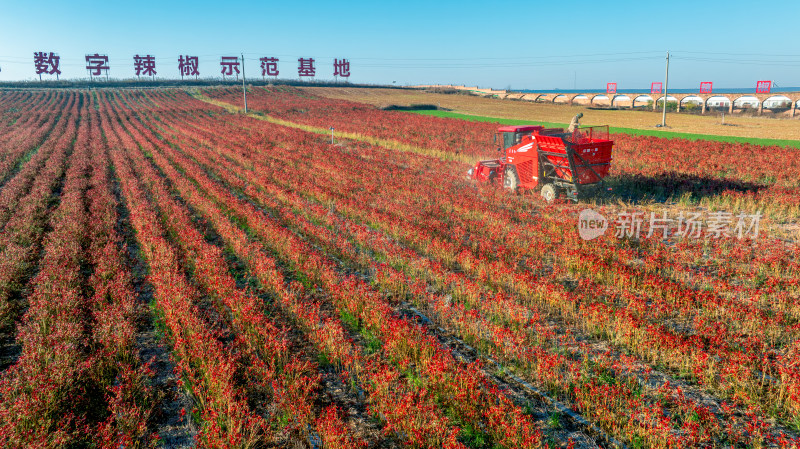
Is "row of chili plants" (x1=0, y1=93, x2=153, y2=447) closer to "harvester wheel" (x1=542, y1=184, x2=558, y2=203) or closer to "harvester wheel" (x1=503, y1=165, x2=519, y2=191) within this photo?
"harvester wheel" (x1=542, y1=184, x2=558, y2=203)

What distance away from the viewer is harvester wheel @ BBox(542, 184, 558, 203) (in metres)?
12.9

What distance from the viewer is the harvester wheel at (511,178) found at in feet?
46.9

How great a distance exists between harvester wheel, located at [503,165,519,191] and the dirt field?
22.7 metres

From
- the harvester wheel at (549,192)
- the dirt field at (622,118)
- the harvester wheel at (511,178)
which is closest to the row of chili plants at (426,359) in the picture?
the harvester wheel at (549,192)

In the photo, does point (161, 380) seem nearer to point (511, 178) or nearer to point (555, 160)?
point (555, 160)

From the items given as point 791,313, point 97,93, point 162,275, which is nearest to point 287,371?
point 162,275

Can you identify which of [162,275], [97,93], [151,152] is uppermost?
[97,93]

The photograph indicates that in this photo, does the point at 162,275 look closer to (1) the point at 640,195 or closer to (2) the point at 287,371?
(2) the point at 287,371

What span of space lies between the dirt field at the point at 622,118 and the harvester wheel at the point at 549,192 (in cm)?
2290

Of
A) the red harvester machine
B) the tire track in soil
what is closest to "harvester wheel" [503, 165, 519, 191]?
the red harvester machine

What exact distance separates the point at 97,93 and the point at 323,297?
262 feet

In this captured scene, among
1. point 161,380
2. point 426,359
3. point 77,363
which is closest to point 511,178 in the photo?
point 426,359

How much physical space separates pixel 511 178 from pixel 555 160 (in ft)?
6.63

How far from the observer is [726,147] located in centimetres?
2027
